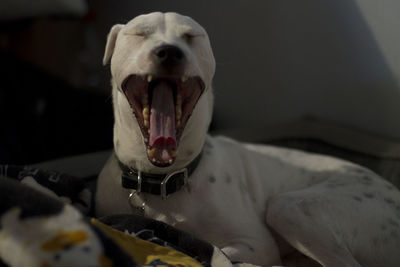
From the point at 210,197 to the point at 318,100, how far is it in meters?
1.29

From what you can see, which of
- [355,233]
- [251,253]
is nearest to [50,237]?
[251,253]

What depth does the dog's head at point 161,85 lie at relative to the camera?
1092mm

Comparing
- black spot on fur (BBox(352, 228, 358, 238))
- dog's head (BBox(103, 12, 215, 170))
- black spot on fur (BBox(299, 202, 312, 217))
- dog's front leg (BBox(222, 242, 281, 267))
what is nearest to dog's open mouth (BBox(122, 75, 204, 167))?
dog's head (BBox(103, 12, 215, 170))

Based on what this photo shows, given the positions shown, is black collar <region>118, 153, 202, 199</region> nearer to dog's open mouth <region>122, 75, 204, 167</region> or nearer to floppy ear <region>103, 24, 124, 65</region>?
dog's open mouth <region>122, 75, 204, 167</region>

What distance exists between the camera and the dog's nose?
3.50 ft

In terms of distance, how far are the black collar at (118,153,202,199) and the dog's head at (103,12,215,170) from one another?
26mm

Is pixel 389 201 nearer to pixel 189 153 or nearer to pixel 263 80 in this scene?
pixel 189 153

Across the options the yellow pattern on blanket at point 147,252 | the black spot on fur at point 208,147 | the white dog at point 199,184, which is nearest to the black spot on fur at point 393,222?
the white dog at point 199,184

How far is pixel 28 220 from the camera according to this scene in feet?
2.53

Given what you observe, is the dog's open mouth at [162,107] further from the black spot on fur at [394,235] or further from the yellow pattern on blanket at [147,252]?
the black spot on fur at [394,235]

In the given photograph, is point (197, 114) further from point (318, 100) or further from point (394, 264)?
point (318, 100)

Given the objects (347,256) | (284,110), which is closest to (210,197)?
(347,256)

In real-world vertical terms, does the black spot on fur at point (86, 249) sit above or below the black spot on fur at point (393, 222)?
above

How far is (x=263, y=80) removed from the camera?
2488 mm
